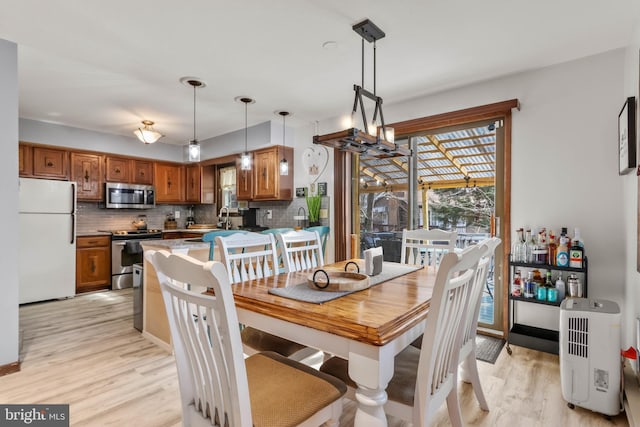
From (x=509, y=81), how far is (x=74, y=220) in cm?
539

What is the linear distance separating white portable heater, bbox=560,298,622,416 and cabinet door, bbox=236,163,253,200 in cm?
406

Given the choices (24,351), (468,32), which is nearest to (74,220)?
(24,351)

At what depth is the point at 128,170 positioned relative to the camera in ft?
17.9

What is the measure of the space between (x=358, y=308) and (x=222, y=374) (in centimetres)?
59

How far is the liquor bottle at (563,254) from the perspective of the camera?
2.50 meters

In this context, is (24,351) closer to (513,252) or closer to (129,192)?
(129,192)

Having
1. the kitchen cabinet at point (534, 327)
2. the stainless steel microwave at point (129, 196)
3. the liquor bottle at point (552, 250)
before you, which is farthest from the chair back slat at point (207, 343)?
the stainless steel microwave at point (129, 196)

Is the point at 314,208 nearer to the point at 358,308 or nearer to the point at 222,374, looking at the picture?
the point at 358,308

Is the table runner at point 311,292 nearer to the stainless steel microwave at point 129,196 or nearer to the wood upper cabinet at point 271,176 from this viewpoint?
the wood upper cabinet at point 271,176

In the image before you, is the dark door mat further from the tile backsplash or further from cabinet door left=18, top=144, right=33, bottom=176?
cabinet door left=18, top=144, right=33, bottom=176

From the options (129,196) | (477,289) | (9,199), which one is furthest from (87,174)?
(477,289)

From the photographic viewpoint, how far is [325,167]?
441cm

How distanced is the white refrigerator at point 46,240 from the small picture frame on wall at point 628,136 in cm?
576

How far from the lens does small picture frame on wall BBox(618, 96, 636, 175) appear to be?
2.03 meters
